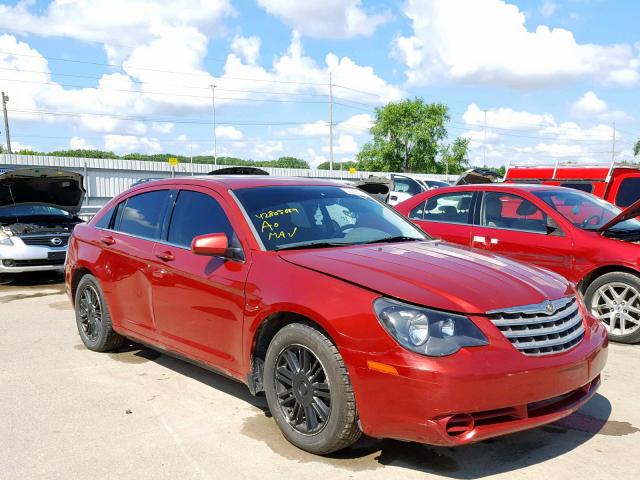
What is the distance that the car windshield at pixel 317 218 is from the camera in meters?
4.00

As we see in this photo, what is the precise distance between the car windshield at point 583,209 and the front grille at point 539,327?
10.9 ft

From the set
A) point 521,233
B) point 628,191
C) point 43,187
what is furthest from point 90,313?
point 628,191

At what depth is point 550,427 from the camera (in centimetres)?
380

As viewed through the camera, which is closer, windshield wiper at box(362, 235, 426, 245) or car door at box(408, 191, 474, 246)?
windshield wiper at box(362, 235, 426, 245)

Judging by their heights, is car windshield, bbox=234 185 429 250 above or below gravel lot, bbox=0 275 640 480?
above

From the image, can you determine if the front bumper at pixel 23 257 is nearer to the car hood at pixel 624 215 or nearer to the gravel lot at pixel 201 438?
the gravel lot at pixel 201 438

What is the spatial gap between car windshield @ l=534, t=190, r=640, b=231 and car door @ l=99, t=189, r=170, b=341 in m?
4.25

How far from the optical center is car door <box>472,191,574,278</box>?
6320 mm

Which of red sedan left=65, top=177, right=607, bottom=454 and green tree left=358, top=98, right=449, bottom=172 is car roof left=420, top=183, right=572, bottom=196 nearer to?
red sedan left=65, top=177, right=607, bottom=454

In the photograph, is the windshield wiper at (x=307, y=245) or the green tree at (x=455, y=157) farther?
the green tree at (x=455, y=157)

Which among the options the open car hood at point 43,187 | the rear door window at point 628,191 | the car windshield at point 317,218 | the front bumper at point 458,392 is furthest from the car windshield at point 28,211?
the rear door window at point 628,191

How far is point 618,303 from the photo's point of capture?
5930 millimetres

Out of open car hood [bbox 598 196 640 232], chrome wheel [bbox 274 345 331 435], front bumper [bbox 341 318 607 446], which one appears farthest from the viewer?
open car hood [bbox 598 196 640 232]

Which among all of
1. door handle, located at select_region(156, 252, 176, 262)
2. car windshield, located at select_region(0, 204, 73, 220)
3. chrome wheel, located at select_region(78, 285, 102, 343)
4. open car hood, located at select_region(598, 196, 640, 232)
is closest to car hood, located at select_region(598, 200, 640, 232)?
open car hood, located at select_region(598, 196, 640, 232)
